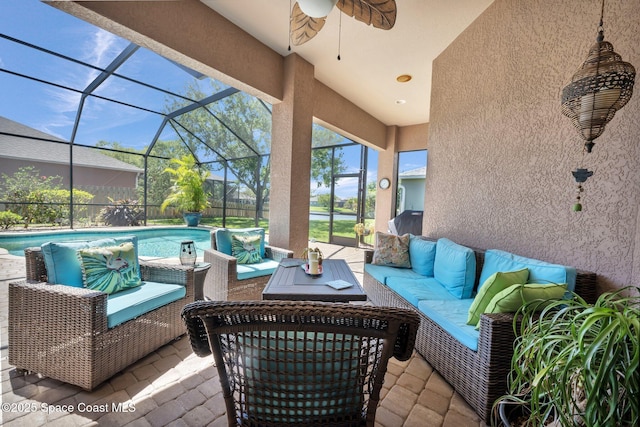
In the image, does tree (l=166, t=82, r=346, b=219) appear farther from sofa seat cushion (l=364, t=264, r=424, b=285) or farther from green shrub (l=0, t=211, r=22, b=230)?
green shrub (l=0, t=211, r=22, b=230)

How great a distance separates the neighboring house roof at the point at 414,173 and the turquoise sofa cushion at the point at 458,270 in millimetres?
4452

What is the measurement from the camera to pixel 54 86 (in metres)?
5.14

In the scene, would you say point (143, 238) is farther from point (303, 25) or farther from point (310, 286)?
point (303, 25)

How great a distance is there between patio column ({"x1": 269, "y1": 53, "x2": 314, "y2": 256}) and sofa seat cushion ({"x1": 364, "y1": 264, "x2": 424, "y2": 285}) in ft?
4.27

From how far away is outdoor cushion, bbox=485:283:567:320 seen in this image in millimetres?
1497

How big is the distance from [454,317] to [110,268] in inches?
105

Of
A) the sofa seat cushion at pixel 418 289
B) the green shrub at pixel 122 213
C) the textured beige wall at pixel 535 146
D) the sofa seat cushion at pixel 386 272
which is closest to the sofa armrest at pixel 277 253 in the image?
the sofa seat cushion at pixel 386 272

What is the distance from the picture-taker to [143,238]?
7.93 meters

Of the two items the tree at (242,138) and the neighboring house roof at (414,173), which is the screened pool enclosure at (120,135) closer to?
the tree at (242,138)

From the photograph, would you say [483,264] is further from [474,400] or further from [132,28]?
[132,28]

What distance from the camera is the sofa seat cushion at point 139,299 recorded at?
174 centimetres

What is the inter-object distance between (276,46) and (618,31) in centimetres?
344

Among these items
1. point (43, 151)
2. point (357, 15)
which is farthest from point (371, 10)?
point (43, 151)

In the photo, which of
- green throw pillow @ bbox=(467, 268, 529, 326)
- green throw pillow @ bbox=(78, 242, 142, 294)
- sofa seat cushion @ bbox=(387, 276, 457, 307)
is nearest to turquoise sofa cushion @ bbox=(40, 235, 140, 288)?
green throw pillow @ bbox=(78, 242, 142, 294)
